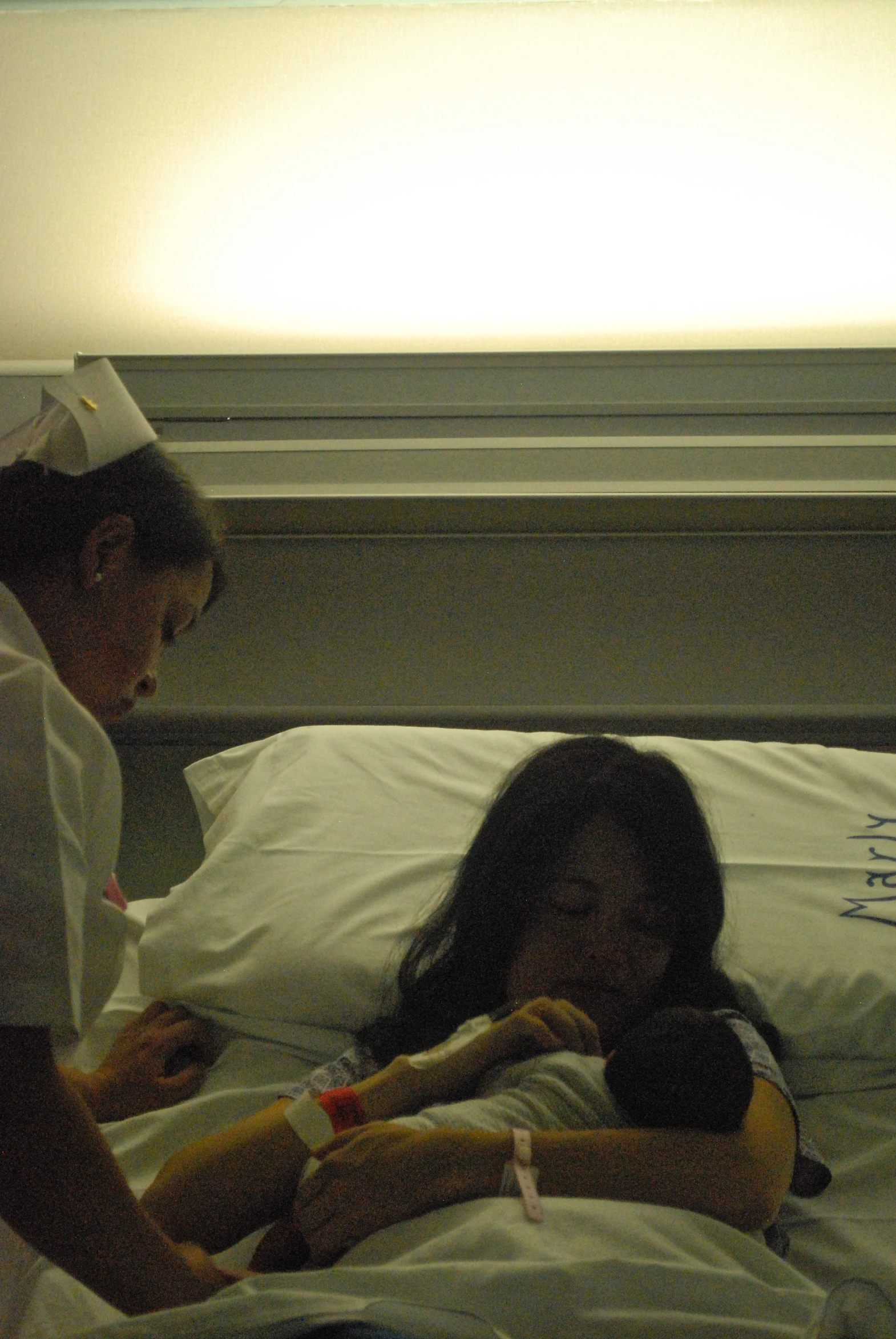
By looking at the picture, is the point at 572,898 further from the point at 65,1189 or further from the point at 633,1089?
the point at 65,1189

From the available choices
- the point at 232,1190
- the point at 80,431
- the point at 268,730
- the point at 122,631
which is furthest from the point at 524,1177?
the point at 268,730

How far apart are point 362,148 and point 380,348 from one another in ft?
1.37

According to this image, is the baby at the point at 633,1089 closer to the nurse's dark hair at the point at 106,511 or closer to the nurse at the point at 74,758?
the nurse at the point at 74,758

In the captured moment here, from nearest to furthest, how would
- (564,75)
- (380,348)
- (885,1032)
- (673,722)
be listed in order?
(885,1032) → (564,75) → (673,722) → (380,348)

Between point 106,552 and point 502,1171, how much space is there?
26.4 inches

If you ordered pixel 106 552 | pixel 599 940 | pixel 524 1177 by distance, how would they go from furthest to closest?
pixel 599 940
pixel 106 552
pixel 524 1177

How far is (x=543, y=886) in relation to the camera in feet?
4.17

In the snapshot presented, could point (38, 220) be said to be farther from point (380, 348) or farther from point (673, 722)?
point (673, 722)

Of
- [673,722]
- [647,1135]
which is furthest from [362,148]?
[647,1135]

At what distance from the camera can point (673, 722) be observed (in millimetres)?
1850

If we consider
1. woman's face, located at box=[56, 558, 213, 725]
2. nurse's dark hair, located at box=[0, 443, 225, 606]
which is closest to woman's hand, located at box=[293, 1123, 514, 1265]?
woman's face, located at box=[56, 558, 213, 725]

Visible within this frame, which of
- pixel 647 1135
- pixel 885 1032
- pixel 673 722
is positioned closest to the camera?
pixel 647 1135

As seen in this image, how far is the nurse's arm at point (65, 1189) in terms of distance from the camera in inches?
30.5

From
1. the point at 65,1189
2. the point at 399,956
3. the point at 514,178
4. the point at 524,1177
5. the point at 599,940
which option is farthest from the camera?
the point at 514,178
